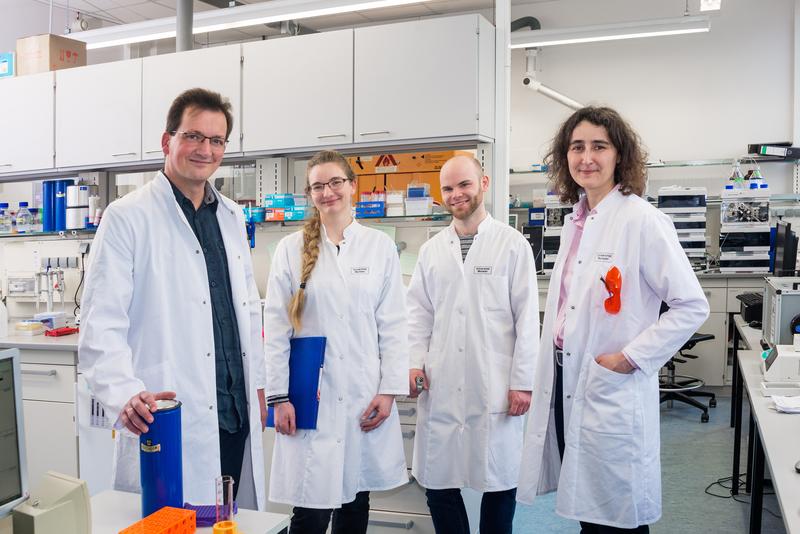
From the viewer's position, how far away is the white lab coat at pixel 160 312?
5.54 ft

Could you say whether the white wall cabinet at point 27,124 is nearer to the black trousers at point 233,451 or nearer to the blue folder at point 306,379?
the blue folder at point 306,379

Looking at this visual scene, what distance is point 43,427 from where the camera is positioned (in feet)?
10.7

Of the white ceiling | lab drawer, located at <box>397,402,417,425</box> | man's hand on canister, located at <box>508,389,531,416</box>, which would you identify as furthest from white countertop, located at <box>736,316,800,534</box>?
the white ceiling

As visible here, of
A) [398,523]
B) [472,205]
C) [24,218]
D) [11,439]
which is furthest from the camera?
[24,218]

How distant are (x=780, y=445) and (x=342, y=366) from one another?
4.16 feet

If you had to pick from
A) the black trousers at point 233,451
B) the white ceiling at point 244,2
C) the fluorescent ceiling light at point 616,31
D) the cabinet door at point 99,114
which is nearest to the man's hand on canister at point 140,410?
the black trousers at point 233,451

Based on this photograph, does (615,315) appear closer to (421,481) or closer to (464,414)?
(464,414)

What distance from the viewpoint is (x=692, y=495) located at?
343 cm

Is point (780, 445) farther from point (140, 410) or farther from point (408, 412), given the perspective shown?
point (140, 410)

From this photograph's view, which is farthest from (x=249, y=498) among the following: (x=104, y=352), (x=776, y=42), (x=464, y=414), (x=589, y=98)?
(x=776, y=42)

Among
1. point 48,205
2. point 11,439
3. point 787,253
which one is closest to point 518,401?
point 11,439

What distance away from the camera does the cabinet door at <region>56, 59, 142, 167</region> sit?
362 centimetres

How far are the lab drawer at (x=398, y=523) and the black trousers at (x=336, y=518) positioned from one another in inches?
21.2

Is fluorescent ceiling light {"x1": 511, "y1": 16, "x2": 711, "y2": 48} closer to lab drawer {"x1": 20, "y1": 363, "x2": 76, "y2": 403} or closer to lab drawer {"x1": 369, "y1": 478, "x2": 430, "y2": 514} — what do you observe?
lab drawer {"x1": 369, "y1": 478, "x2": 430, "y2": 514}
